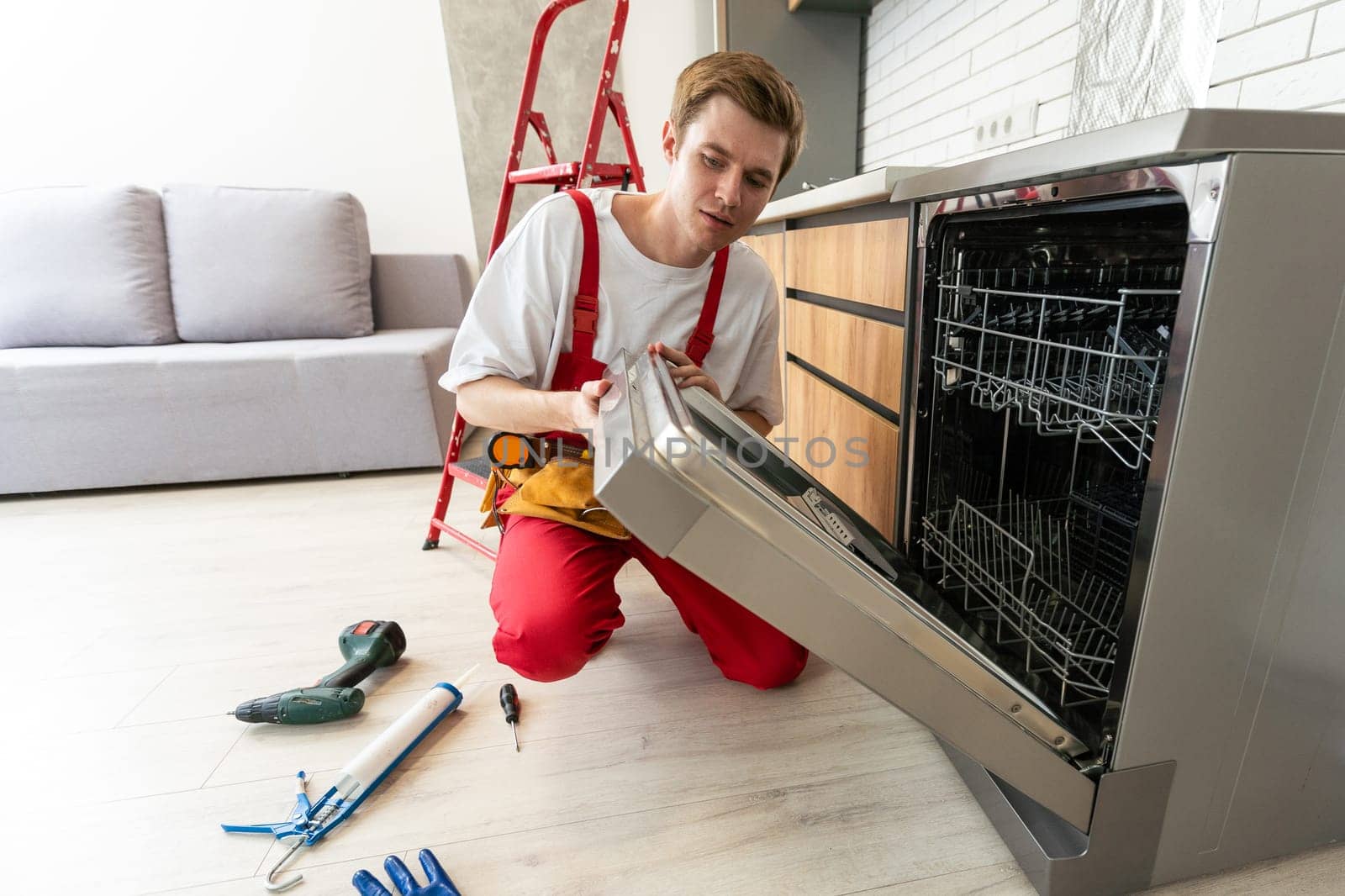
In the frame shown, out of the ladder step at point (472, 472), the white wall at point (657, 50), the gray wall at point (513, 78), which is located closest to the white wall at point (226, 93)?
the gray wall at point (513, 78)

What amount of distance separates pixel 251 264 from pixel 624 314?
7.06ft

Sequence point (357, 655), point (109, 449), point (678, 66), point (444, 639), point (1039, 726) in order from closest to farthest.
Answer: point (1039, 726) < point (357, 655) < point (444, 639) < point (109, 449) < point (678, 66)

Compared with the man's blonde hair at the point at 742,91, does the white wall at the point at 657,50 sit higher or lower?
higher

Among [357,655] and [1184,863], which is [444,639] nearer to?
[357,655]

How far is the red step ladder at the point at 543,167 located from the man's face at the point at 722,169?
0.63 m

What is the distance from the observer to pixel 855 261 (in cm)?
119

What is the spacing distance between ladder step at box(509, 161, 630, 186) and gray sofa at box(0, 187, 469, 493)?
92 centimetres

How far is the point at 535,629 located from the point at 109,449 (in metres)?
2.24

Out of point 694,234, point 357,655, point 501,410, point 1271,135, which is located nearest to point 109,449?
point 357,655

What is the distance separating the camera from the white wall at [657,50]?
105 inches

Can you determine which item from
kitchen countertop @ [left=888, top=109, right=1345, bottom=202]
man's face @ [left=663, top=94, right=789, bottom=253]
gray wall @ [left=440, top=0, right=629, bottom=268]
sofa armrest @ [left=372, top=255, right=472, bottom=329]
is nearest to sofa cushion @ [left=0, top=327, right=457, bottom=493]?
sofa armrest @ [left=372, top=255, right=472, bottom=329]

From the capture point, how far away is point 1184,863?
2.44 ft

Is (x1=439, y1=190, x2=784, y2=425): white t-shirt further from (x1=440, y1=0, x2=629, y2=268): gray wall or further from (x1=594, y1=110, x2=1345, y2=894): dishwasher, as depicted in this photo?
(x1=440, y1=0, x2=629, y2=268): gray wall

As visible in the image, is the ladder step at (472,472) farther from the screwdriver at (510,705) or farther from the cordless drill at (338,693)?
the screwdriver at (510,705)
